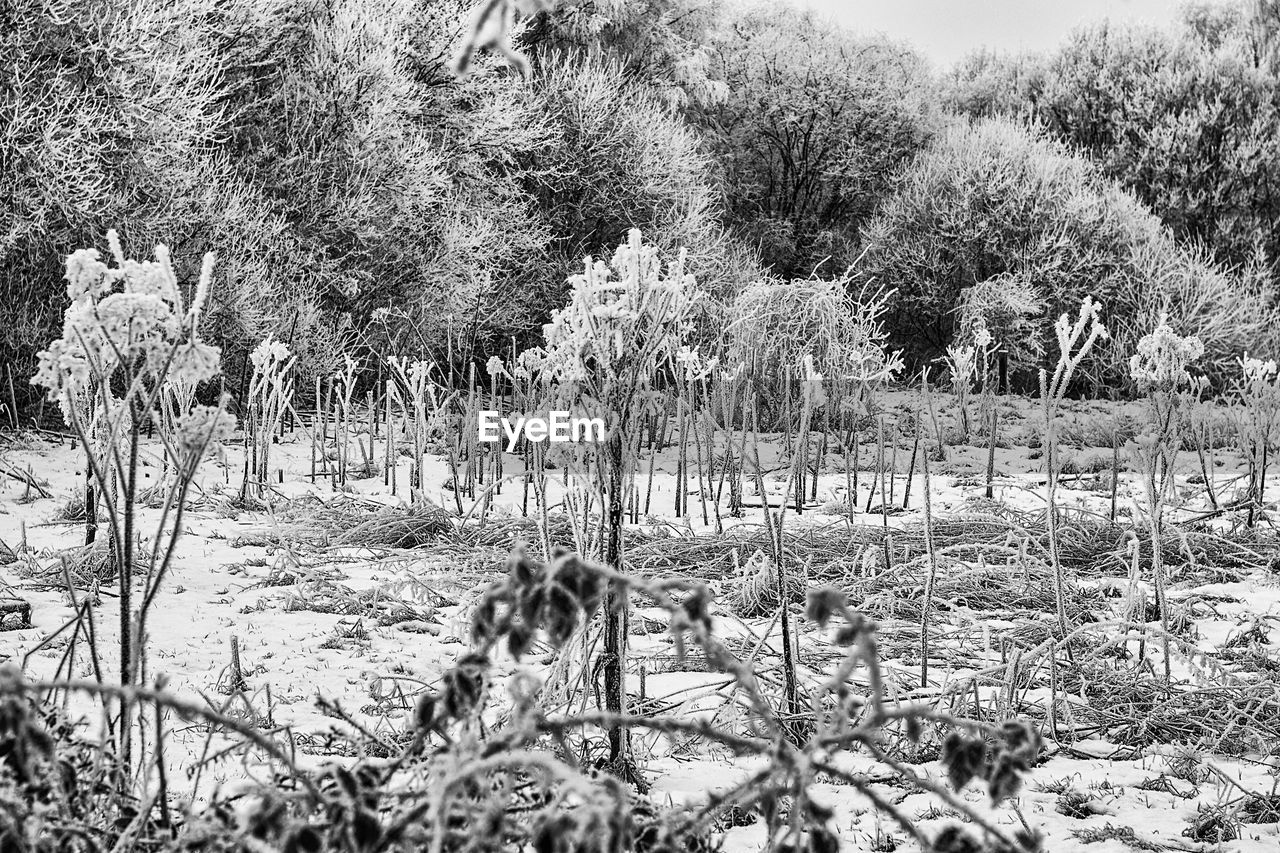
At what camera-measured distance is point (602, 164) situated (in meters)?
16.4

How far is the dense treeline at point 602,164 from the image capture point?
938 cm

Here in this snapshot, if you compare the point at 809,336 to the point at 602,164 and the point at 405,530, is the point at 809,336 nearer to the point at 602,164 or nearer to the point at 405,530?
the point at 405,530

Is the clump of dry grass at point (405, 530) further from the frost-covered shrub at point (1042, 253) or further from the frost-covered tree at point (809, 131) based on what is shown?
the frost-covered tree at point (809, 131)

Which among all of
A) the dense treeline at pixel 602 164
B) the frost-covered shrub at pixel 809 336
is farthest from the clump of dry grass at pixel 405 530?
the frost-covered shrub at pixel 809 336

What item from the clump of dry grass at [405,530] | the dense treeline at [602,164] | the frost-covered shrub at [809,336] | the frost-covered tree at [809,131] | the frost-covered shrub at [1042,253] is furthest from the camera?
the frost-covered tree at [809,131]

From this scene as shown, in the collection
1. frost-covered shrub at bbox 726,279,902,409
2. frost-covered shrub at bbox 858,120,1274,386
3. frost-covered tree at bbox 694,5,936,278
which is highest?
frost-covered tree at bbox 694,5,936,278

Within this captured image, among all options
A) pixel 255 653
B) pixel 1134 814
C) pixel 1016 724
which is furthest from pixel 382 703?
pixel 1016 724

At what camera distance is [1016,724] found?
1.01 m

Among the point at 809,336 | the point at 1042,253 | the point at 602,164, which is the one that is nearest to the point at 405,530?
the point at 809,336

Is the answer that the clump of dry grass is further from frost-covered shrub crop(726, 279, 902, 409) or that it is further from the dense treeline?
frost-covered shrub crop(726, 279, 902, 409)

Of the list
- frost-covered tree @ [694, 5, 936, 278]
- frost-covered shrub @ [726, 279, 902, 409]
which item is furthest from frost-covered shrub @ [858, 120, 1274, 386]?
frost-covered shrub @ [726, 279, 902, 409]

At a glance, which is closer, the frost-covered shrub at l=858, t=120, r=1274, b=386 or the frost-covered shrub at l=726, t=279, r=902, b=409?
the frost-covered shrub at l=726, t=279, r=902, b=409

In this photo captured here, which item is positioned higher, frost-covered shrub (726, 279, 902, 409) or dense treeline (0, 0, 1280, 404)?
dense treeline (0, 0, 1280, 404)

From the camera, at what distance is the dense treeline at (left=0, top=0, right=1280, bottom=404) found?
9.38 m
